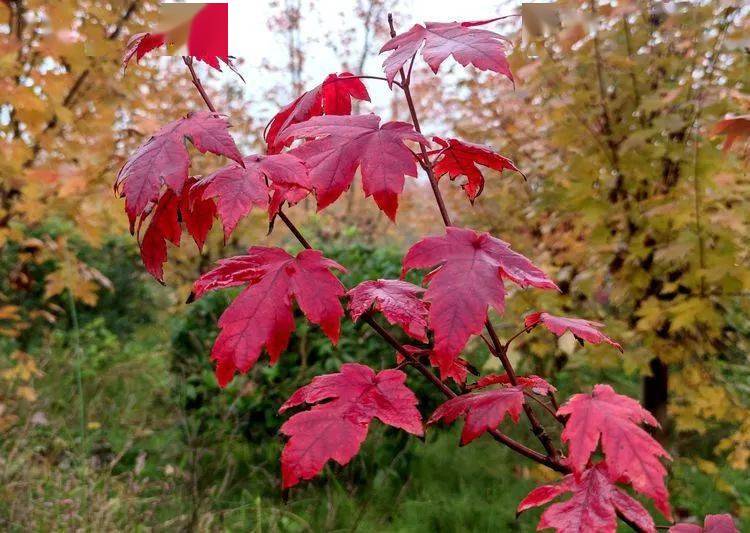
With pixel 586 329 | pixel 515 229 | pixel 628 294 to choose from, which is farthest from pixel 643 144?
pixel 586 329

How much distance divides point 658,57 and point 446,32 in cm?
234

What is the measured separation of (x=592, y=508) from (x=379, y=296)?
43 centimetres

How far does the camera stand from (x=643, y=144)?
2828 millimetres

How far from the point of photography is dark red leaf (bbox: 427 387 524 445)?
0.92m

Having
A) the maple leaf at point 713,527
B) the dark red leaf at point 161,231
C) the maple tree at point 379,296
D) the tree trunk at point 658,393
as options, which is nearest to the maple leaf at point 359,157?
the maple tree at point 379,296

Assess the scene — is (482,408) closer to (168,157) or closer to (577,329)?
(577,329)

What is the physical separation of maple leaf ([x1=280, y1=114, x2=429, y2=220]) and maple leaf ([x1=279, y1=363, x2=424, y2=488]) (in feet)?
0.85

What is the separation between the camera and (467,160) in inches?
46.3

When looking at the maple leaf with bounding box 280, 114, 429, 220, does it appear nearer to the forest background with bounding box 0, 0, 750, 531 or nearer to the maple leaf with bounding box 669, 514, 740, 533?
the maple leaf with bounding box 669, 514, 740, 533

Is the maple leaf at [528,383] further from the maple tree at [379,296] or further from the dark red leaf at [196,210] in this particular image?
the dark red leaf at [196,210]

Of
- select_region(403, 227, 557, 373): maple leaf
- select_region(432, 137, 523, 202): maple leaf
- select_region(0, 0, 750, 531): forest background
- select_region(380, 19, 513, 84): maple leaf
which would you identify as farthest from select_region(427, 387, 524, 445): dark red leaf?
select_region(0, 0, 750, 531): forest background

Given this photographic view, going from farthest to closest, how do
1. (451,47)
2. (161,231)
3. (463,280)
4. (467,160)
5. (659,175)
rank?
(659,175) < (467,160) < (161,231) < (451,47) < (463,280)

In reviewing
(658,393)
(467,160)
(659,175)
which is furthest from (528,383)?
(658,393)

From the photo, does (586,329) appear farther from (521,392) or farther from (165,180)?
(165,180)
